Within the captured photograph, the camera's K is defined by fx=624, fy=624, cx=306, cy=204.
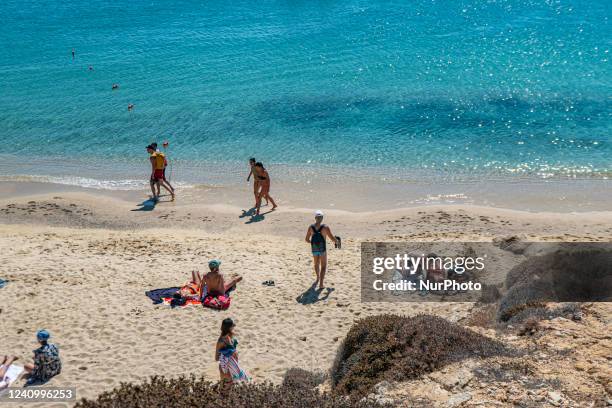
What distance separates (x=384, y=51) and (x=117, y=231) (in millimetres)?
21229

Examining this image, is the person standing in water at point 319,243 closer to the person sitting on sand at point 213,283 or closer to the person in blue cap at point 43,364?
the person sitting on sand at point 213,283

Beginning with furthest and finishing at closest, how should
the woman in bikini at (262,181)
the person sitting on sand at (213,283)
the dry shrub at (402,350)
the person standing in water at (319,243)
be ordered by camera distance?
the woman in bikini at (262,181)
the person standing in water at (319,243)
the person sitting on sand at (213,283)
the dry shrub at (402,350)

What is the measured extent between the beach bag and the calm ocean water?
32.5ft

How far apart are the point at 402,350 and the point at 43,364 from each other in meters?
5.71

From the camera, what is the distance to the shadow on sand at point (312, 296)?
41.6 feet

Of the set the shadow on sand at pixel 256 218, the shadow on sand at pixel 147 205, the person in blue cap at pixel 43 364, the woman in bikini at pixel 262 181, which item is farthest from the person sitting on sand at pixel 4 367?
the shadow on sand at pixel 147 205

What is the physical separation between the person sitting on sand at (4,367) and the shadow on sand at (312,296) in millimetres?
5343

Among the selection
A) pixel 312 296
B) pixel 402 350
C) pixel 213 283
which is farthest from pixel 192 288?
pixel 402 350

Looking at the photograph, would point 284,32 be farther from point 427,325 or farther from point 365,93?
point 427,325

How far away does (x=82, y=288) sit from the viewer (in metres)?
13.3

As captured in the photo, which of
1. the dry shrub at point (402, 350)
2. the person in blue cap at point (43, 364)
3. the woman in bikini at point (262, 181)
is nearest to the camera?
the dry shrub at point (402, 350)

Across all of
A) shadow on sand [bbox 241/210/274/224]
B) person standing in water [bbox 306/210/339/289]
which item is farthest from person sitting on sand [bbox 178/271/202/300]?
shadow on sand [bbox 241/210/274/224]

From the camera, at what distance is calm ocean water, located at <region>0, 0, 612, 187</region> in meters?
23.2

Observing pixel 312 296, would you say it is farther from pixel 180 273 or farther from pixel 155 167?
pixel 155 167
